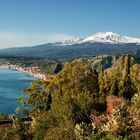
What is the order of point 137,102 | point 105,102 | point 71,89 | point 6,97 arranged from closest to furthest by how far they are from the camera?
point 137,102 → point 105,102 → point 71,89 → point 6,97

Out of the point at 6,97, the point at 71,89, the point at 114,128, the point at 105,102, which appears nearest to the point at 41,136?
the point at 114,128

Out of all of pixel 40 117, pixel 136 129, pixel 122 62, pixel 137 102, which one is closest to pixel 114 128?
pixel 136 129

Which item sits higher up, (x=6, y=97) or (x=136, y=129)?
(x=136, y=129)

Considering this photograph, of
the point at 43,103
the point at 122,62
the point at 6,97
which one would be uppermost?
the point at 122,62

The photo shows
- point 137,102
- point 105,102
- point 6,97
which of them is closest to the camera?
point 137,102

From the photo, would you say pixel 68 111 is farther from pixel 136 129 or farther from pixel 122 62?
pixel 122 62

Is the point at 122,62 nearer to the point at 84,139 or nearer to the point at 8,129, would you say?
the point at 8,129

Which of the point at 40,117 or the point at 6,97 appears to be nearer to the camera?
the point at 40,117
